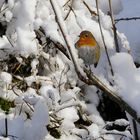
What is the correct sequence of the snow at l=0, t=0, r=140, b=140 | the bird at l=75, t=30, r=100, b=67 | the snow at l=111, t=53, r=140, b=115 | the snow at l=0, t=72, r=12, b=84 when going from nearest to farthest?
the snow at l=111, t=53, r=140, b=115, the bird at l=75, t=30, r=100, b=67, the snow at l=0, t=0, r=140, b=140, the snow at l=0, t=72, r=12, b=84

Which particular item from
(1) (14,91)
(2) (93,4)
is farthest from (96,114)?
(2) (93,4)

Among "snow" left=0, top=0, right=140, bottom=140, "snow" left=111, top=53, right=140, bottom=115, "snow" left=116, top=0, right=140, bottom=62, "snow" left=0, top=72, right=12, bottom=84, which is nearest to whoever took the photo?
"snow" left=111, top=53, right=140, bottom=115

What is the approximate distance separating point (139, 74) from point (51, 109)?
113 centimetres

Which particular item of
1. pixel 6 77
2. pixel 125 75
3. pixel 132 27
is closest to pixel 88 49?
pixel 125 75

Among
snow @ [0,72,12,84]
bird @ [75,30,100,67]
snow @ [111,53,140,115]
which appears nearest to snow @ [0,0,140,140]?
snow @ [0,72,12,84]

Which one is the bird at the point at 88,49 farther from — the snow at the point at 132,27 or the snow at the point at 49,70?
the snow at the point at 132,27

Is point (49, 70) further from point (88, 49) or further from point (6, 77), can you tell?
point (88, 49)

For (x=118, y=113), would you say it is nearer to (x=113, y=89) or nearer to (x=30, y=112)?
(x=30, y=112)

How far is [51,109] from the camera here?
1.97 metres

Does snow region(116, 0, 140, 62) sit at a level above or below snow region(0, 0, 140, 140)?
above

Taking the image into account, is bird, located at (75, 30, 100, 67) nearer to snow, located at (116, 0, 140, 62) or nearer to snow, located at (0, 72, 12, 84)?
snow, located at (0, 72, 12, 84)

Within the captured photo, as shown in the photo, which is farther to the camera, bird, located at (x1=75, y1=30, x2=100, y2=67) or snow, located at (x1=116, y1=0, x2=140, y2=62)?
snow, located at (x1=116, y1=0, x2=140, y2=62)

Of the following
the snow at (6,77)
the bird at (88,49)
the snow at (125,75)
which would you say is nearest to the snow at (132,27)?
the snow at (6,77)

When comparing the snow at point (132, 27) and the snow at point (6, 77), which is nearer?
the snow at point (6, 77)
